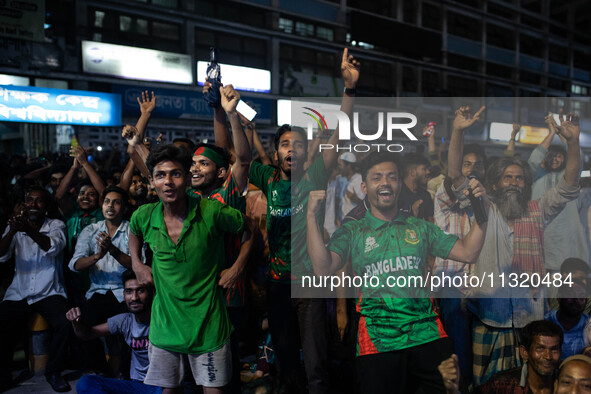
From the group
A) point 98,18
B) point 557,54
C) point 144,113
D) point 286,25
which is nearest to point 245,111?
point 144,113

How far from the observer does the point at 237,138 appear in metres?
3.33

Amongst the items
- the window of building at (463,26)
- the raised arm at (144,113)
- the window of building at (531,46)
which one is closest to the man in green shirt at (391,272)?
the raised arm at (144,113)

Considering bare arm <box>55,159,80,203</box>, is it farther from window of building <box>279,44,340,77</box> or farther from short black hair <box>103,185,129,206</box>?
window of building <box>279,44,340,77</box>

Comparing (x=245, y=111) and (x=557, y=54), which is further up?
(x=557, y=54)

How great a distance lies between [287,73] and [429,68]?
34.2 feet

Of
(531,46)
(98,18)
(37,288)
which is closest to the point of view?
(37,288)

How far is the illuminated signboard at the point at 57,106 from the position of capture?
1113 cm

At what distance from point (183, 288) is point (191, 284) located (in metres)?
0.05

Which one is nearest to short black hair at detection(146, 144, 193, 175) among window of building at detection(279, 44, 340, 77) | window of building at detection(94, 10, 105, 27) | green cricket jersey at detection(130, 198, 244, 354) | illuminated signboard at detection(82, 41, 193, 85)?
green cricket jersey at detection(130, 198, 244, 354)

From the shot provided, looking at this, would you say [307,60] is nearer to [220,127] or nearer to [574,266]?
[220,127]

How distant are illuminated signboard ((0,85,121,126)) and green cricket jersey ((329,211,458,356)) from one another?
35.1ft

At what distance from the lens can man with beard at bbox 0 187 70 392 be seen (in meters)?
4.11

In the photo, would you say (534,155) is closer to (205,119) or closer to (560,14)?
(205,119)

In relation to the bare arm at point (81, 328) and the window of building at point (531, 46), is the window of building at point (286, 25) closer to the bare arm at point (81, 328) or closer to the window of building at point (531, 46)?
the bare arm at point (81, 328)
